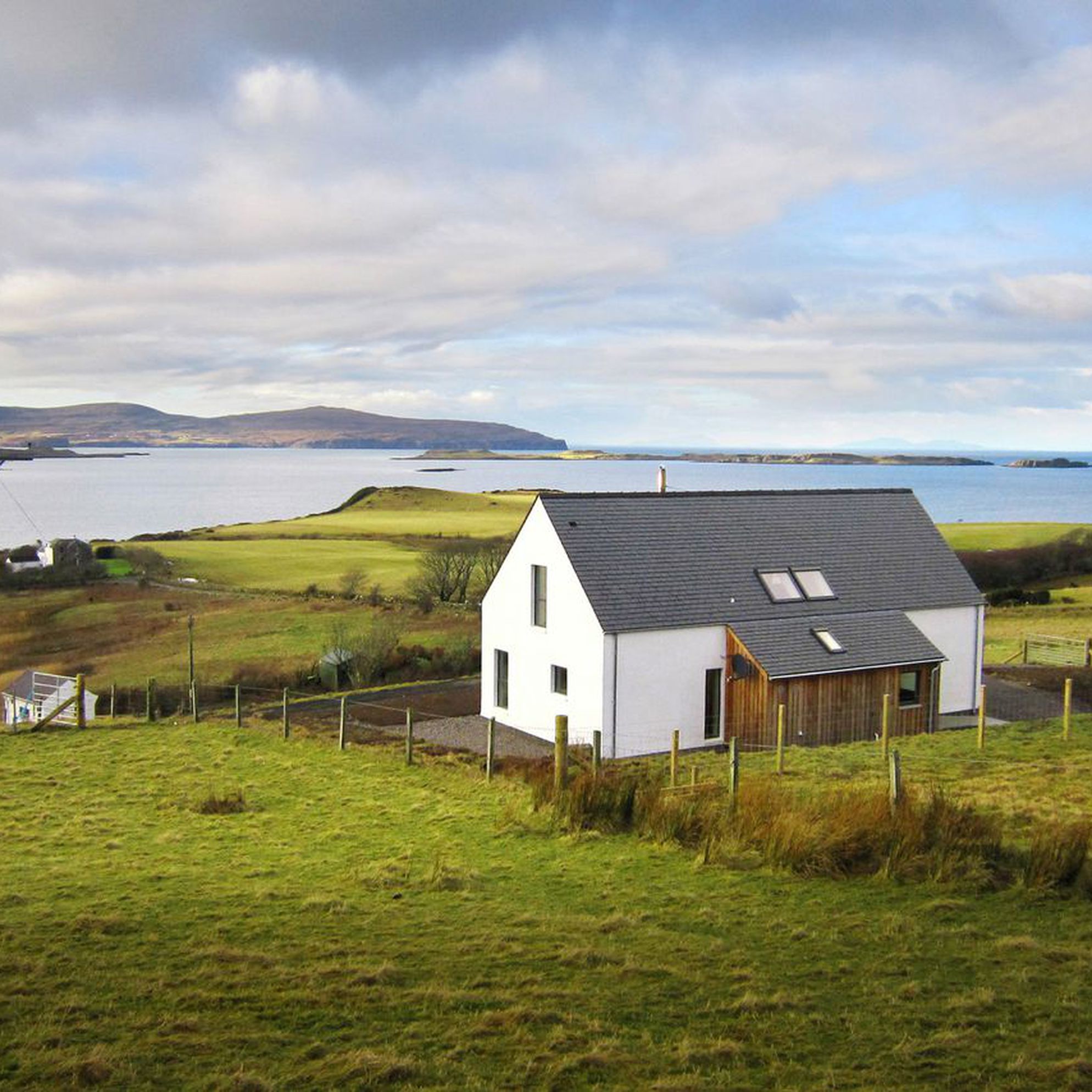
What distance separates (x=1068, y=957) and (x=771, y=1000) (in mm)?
3119

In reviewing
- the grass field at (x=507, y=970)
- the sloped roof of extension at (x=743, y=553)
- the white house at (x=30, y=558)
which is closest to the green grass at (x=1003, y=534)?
the sloped roof of extension at (x=743, y=553)

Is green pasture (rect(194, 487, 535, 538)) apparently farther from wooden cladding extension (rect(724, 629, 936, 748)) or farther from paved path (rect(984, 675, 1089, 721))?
wooden cladding extension (rect(724, 629, 936, 748))

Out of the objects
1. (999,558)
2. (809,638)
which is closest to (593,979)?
(809,638)

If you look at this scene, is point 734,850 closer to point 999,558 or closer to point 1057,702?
point 1057,702

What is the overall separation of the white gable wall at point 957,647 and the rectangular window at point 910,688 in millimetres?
1561

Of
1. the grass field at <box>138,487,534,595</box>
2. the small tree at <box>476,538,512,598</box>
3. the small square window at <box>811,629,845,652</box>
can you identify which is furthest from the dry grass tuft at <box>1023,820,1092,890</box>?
A: the grass field at <box>138,487,534,595</box>

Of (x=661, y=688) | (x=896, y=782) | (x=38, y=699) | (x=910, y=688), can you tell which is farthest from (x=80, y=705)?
(x=896, y=782)

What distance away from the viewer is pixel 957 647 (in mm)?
29672

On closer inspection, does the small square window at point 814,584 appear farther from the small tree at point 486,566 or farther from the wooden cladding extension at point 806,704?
the small tree at point 486,566

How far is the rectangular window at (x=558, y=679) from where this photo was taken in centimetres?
2641

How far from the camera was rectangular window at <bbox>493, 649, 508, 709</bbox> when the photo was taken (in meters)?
28.8

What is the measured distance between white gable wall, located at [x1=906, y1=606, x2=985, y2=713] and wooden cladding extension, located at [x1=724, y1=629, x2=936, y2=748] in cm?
312

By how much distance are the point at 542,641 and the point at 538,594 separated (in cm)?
120

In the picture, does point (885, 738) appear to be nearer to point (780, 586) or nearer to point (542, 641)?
point (780, 586)
